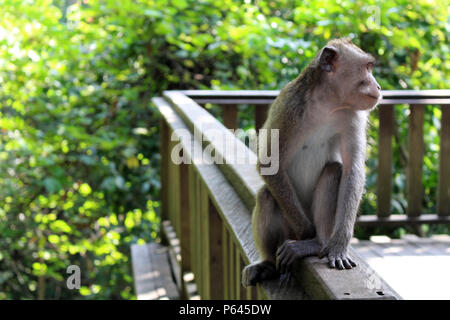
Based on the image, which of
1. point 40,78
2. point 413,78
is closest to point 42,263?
point 40,78

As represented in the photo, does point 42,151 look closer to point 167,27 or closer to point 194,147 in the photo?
point 167,27

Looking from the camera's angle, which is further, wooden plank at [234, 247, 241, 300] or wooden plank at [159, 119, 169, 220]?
wooden plank at [159, 119, 169, 220]

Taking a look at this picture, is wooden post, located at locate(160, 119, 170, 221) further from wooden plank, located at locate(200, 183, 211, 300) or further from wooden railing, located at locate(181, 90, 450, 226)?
wooden plank, located at locate(200, 183, 211, 300)

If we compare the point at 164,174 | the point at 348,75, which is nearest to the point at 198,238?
the point at 348,75

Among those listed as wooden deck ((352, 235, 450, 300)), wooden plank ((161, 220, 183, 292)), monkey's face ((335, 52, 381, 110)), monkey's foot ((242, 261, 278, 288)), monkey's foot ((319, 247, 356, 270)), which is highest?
monkey's face ((335, 52, 381, 110))

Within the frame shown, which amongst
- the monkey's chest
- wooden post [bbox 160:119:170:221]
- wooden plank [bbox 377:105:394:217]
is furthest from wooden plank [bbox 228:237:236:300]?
wooden post [bbox 160:119:170:221]

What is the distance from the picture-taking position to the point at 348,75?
1595 mm

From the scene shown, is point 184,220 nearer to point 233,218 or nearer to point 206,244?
point 206,244

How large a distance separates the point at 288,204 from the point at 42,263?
521 cm

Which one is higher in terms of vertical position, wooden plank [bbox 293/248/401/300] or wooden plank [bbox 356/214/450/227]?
wooden plank [bbox 293/248/401/300]

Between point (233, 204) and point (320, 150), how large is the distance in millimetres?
315

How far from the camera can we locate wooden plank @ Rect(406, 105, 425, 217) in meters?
3.40

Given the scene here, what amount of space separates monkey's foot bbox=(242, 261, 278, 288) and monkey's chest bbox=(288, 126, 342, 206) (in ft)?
1.12

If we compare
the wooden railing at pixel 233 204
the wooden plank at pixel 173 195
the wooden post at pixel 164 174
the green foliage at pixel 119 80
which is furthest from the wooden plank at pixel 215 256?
the green foliage at pixel 119 80
